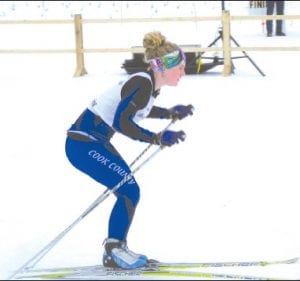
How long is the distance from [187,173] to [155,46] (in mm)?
3050

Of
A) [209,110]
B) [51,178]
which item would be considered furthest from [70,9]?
[51,178]

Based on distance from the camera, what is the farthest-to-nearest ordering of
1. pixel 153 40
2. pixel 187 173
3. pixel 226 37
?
pixel 226 37 → pixel 187 173 → pixel 153 40

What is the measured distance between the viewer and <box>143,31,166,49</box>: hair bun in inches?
156

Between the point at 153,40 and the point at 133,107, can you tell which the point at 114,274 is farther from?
the point at 153,40

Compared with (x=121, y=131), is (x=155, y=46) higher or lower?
higher

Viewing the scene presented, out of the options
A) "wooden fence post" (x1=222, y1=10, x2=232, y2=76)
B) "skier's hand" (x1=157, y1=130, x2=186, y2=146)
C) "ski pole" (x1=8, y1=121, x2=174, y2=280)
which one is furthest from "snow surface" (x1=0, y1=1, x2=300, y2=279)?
"skier's hand" (x1=157, y1=130, x2=186, y2=146)

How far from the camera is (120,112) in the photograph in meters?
3.81

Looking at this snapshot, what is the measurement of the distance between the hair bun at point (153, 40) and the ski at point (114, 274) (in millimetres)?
1282

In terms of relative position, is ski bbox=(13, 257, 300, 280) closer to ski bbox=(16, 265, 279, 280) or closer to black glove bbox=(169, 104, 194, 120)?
ski bbox=(16, 265, 279, 280)

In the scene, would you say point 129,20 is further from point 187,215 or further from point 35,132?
point 187,215

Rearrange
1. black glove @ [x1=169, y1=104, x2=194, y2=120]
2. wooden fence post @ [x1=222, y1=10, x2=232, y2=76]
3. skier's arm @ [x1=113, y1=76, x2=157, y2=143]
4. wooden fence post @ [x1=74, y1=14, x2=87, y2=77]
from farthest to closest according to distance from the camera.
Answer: wooden fence post @ [x1=74, y1=14, x2=87, y2=77] → wooden fence post @ [x1=222, y1=10, x2=232, y2=76] → black glove @ [x1=169, y1=104, x2=194, y2=120] → skier's arm @ [x1=113, y1=76, x2=157, y2=143]

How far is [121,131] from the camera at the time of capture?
150 inches

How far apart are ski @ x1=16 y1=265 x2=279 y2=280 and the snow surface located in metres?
0.26

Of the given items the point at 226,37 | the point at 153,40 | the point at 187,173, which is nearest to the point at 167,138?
the point at 153,40
